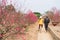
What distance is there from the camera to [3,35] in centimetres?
955

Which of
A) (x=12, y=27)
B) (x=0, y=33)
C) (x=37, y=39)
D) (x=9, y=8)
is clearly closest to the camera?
(x=0, y=33)

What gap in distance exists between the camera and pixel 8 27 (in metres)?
9.97

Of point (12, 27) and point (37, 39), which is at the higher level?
point (12, 27)

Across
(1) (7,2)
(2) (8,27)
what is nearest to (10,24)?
(2) (8,27)

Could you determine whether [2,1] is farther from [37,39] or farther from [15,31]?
[37,39]

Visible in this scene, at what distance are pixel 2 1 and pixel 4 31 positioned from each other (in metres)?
1.29

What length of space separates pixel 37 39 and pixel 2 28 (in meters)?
7.33

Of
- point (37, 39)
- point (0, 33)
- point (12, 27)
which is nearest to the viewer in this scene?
point (0, 33)

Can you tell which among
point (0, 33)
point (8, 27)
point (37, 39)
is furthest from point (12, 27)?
point (37, 39)

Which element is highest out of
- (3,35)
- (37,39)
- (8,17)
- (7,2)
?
(7,2)

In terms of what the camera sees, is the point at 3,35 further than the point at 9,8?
No

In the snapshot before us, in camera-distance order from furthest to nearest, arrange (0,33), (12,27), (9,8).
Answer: (9,8), (12,27), (0,33)

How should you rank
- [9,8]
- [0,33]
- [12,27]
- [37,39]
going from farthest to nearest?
[37,39] → [9,8] → [12,27] → [0,33]

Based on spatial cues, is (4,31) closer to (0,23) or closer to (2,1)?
(0,23)
